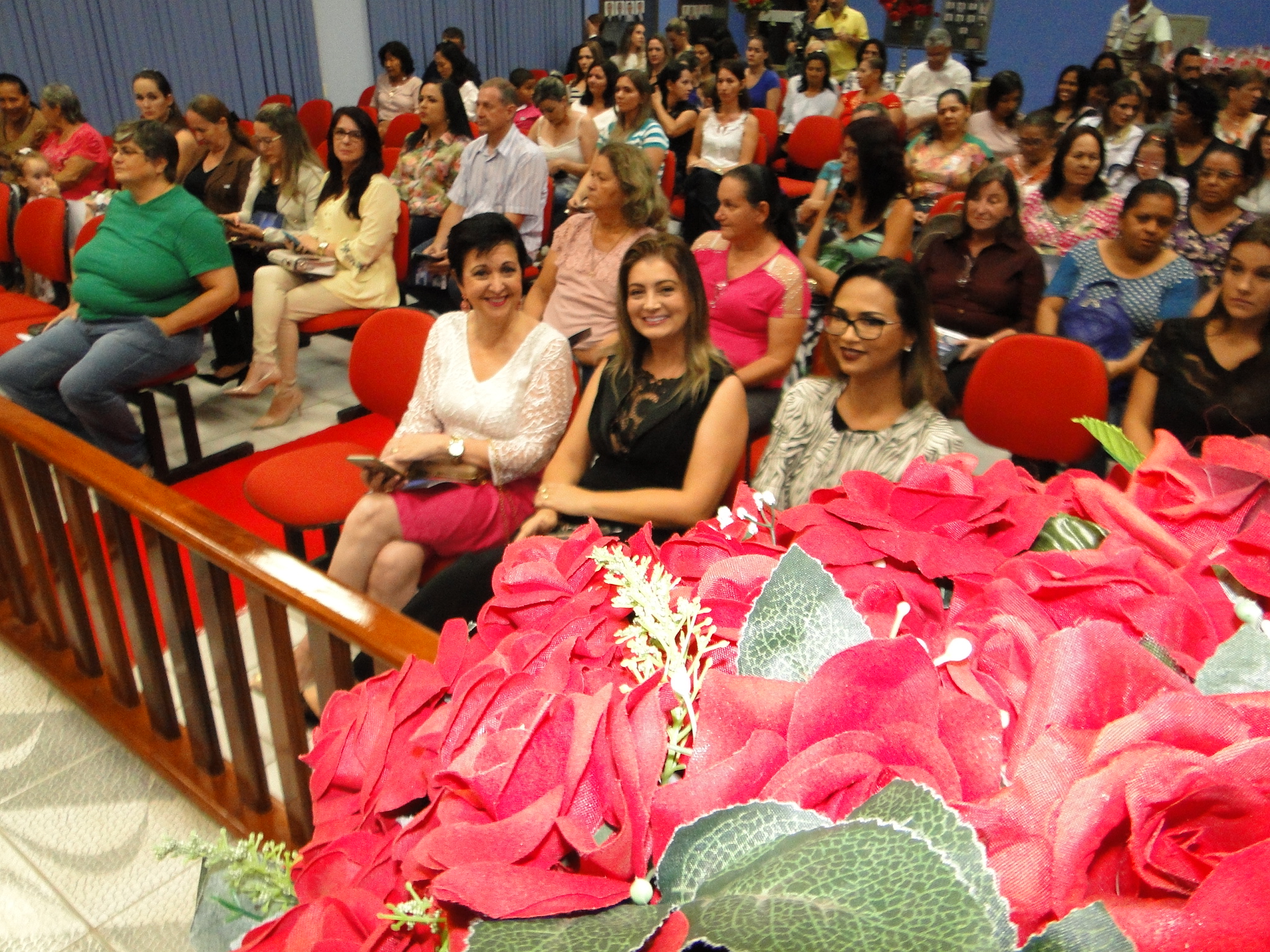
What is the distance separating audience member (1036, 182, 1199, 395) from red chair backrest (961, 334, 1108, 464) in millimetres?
462

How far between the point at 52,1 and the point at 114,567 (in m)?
7.76

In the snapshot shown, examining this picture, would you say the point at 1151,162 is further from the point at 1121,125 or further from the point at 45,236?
the point at 45,236

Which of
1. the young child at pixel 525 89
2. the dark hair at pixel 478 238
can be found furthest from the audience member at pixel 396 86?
the dark hair at pixel 478 238

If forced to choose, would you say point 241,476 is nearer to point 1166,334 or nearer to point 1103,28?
point 1166,334

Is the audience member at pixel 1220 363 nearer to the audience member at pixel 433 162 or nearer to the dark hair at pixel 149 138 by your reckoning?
the dark hair at pixel 149 138

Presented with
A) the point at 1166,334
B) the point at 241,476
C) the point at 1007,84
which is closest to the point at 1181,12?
the point at 1007,84

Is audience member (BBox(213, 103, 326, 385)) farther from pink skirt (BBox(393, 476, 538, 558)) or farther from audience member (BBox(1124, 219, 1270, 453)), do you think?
audience member (BBox(1124, 219, 1270, 453))

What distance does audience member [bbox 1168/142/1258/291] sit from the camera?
347 centimetres

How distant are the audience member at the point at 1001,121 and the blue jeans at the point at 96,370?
476 centimetres

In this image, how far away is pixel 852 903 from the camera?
13.1 inches

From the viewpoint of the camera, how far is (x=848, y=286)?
2016 mm

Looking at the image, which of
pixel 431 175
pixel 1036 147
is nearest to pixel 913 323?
pixel 1036 147

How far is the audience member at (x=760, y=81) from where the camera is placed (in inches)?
296

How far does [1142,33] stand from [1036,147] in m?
3.95
